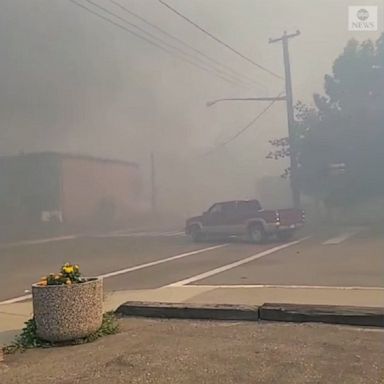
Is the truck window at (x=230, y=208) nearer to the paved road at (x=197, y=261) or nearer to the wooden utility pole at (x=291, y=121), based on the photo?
the paved road at (x=197, y=261)

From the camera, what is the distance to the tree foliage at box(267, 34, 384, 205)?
9.45 m

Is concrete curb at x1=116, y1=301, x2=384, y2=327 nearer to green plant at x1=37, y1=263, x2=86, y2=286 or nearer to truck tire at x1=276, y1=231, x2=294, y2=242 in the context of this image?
green plant at x1=37, y1=263, x2=86, y2=286

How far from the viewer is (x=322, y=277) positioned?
8.83 m

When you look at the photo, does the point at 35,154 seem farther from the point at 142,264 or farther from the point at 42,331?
the point at 42,331

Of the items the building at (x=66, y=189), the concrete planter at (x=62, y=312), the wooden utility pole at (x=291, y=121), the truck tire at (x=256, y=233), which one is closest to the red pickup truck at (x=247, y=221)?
the truck tire at (x=256, y=233)

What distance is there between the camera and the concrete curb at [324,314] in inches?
215

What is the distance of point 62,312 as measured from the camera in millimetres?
5328

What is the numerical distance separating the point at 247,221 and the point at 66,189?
4324 millimetres

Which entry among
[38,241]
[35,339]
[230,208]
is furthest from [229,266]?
[35,339]

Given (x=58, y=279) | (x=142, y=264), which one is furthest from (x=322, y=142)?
(x=58, y=279)

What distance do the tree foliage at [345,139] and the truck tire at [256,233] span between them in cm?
117

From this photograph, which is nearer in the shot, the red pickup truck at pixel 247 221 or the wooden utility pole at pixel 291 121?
the wooden utility pole at pixel 291 121

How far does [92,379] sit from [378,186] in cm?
659

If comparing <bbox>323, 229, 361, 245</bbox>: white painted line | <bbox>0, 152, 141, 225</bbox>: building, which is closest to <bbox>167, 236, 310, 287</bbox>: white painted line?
<bbox>323, 229, 361, 245</bbox>: white painted line
